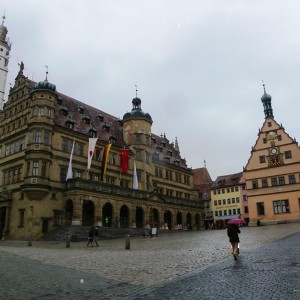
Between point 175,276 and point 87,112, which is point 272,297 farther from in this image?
point 87,112

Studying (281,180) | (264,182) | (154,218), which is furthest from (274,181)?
(154,218)

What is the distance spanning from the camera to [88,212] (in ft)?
160

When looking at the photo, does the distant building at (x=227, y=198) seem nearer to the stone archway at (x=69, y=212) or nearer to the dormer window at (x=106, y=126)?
the dormer window at (x=106, y=126)

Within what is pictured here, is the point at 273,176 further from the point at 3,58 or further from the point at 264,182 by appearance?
the point at 3,58

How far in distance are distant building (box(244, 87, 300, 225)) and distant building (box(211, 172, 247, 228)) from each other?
2128cm

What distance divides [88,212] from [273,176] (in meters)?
32.0

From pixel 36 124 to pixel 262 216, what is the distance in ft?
131

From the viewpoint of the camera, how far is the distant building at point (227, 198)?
8469cm

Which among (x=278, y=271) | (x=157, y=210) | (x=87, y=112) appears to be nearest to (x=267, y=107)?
(x=157, y=210)

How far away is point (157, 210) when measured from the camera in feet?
188

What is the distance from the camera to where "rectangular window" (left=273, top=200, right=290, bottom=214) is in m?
59.1

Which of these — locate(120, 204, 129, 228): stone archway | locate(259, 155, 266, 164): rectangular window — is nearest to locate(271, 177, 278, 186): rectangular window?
locate(259, 155, 266, 164): rectangular window

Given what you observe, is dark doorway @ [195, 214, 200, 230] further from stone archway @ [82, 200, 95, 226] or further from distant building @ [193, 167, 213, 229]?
stone archway @ [82, 200, 95, 226]

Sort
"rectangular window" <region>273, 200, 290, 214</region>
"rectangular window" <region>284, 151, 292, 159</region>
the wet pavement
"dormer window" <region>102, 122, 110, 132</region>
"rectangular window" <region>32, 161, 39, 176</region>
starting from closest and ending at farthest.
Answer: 1. the wet pavement
2. "rectangular window" <region>32, 161, 39, 176</region>
3. "dormer window" <region>102, 122, 110, 132</region>
4. "rectangular window" <region>273, 200, 290, 214</region>
5. "rectangular window" <region>284, 151, 292, 159</region>
